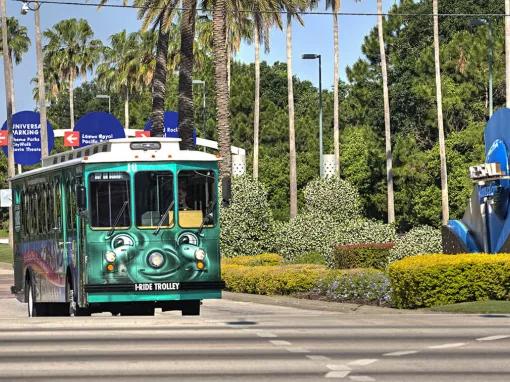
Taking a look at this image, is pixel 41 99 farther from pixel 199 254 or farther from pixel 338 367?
pixel 338 367

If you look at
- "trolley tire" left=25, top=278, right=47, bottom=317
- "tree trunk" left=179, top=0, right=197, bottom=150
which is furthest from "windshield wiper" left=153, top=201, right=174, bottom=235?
"tree trunk" left=179, top=0, right=197, bottom=150

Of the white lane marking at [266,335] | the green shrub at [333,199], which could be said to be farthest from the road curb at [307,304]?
the green shrub at [333,199]

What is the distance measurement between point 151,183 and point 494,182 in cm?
1279

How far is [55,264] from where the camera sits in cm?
2658

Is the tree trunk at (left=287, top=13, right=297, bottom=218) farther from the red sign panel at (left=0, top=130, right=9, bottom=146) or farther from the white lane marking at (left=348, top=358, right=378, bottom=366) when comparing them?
the white lane marking at (left=348, top=358, right=378, bottom=366)

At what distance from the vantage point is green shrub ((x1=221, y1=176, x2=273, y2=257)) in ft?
154

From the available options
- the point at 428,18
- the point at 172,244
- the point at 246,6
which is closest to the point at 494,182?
the point at 172,244

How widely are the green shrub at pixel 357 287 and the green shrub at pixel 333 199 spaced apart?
22069 millimetres

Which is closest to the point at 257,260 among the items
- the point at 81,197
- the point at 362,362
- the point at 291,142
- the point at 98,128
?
the point at 98,128

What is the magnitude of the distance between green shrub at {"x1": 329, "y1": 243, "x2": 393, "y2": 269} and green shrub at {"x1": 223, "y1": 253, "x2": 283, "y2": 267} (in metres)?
2.56

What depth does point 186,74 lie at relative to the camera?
48906 millimetres

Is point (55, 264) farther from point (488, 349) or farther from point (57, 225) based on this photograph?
point (488, 349)

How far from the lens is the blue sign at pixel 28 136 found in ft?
197

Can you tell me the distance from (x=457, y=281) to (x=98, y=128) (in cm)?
2460
